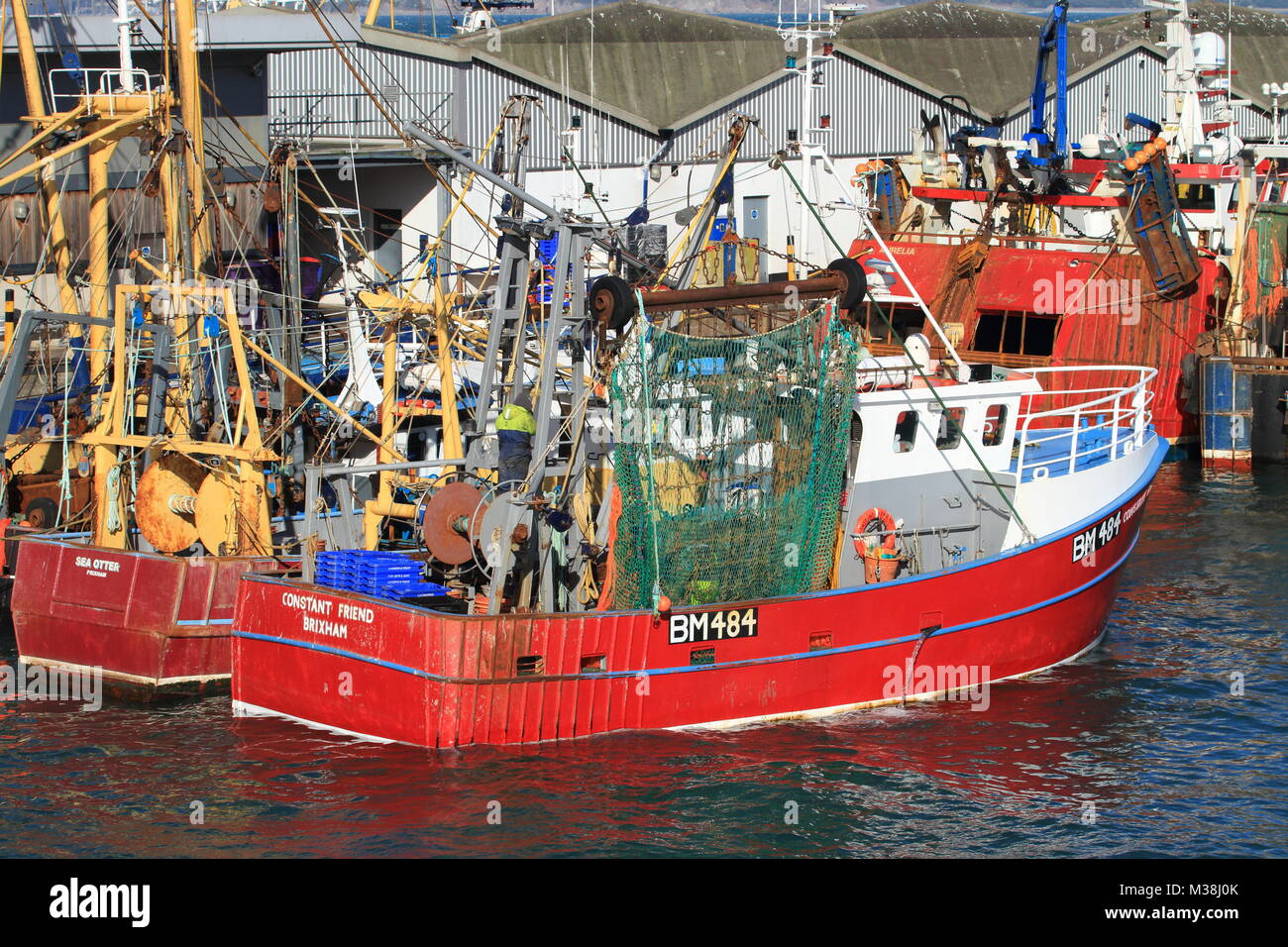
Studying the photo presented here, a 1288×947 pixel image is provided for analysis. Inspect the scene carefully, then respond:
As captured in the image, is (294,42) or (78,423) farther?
(294,42)

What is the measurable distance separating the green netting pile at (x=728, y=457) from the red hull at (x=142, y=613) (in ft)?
17.1

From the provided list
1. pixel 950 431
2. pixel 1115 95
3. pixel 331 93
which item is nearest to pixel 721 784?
pixel 950 431

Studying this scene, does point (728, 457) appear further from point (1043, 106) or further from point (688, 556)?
point (1043, 106)

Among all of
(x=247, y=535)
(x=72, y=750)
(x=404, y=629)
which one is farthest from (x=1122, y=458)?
(x=72, y=750)

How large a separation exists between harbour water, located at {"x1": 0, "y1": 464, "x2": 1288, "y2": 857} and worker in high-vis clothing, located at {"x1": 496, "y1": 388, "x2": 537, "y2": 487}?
9.58 feet

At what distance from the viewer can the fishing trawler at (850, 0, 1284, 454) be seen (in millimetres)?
32844

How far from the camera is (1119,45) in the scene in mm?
48000

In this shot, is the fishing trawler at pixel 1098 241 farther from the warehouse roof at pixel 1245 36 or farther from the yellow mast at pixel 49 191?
the yellow mast at pixel 49 191

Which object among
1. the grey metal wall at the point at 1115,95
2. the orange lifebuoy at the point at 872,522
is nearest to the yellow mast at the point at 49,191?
the orange lifebuoy at the point at 872,522

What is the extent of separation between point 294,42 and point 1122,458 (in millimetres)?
21170

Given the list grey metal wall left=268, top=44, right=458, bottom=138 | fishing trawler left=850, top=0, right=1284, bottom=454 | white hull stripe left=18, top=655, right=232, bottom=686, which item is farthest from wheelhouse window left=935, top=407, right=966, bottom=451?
grey metal wall left=268, top=44, right=458, bottom=138

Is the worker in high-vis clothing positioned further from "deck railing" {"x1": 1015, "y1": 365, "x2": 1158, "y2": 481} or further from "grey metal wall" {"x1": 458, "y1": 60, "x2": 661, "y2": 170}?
"grey metal wall" {"x1": 458, "y1": 60, "x2": 661, "y2": 170}

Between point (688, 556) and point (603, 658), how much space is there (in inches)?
56.3
